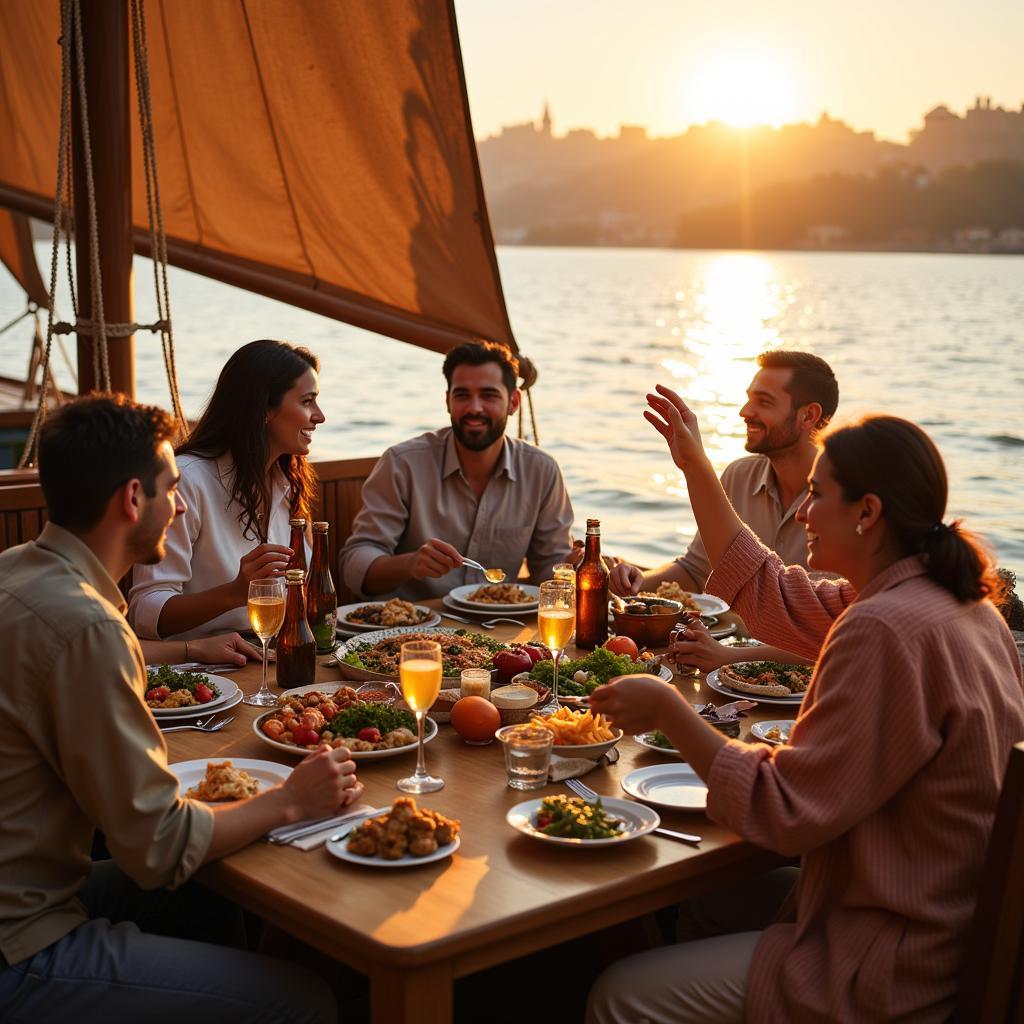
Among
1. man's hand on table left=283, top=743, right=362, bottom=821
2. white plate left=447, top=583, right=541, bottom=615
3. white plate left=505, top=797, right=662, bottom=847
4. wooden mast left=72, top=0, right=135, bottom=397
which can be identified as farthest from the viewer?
wooden mast left=72, top=0, right=135, bottom=397

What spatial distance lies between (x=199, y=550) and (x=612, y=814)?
71.6 inches

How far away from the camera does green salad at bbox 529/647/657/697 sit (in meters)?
3.10

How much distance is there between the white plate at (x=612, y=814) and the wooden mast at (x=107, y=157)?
3228 millimetres

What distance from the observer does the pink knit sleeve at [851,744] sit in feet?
7.07

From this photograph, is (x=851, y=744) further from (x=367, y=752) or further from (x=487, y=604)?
(x=487, y=604)

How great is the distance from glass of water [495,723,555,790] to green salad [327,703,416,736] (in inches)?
11.2

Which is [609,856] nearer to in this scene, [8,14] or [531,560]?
[531,560]

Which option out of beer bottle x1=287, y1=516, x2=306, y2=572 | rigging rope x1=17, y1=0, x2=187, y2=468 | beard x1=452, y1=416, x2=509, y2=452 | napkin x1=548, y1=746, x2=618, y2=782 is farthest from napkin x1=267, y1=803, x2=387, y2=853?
rigging rope x1=17, y1=0, x2=187, y2=468

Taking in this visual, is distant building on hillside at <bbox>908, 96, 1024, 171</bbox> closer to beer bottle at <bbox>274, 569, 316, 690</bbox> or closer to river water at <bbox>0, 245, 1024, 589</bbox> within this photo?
river water at <bbox>0, 245, 1024, 589</bbox>

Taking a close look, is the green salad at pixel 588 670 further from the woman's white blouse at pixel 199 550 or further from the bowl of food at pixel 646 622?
the woman's white blouse at pixel 199 550

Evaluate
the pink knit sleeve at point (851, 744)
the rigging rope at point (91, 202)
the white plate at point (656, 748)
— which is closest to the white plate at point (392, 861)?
the pink knit sleeve at point (851, 744)

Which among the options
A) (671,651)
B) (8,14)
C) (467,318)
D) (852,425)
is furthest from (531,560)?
(8,14)

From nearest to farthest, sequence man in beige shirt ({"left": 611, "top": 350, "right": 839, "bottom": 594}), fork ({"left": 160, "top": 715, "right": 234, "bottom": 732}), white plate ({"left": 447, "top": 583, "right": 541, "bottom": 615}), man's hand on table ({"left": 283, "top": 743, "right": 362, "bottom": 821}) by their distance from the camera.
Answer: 1. man's hand on table ({"left": 283, "top": 743, "right": 362, "bottom": 821})
2. fork ({"left": 160, "top": 715, "right": 234, "bottom": 732})
3. white plate ({"left": 447, "top": 583, "right": 541, "bottom": 615})
4. man in beige shirt ({"left": 611, "top": 350, "right": 839, "bottom": 594})

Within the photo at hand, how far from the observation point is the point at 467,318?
18.0 ft
